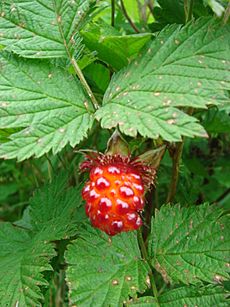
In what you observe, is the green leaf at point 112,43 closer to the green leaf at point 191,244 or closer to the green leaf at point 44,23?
the green leaf at point 44,23

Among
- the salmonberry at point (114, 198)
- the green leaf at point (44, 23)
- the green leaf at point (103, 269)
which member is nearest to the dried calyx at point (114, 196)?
the salmonberry at point (114, 198)

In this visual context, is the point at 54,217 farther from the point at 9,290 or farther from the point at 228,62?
the point at 228,62

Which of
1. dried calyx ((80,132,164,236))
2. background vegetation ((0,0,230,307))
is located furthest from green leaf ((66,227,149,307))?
dried calyx ((80,132,164,236))

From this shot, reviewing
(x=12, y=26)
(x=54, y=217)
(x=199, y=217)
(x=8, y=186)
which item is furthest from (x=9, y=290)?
(x=8, y=186)

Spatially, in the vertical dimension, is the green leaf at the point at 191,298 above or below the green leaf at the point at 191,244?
below

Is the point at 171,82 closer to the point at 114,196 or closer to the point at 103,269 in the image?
the point at 114,196
